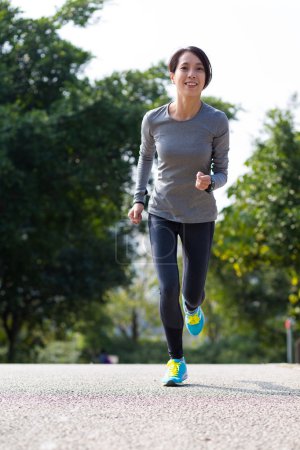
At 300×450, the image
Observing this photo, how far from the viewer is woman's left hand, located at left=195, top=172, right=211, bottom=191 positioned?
5.36 m

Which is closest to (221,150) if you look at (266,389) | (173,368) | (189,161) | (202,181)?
(189,161)

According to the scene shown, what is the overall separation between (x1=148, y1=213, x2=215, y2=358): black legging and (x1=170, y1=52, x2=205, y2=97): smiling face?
92 centimetres

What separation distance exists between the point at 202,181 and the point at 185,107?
2.26 ft

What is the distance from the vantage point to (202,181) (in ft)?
17.6

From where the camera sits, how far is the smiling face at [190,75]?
570 centimetres

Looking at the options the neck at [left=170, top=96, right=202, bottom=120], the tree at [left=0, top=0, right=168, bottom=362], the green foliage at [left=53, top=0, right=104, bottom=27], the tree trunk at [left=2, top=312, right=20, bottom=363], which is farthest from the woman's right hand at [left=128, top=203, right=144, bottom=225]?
the tree trunk at [left=2, top=312, right=20, bottom=363]

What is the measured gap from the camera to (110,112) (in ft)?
60.5

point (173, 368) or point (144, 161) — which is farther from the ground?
point (144, 161)

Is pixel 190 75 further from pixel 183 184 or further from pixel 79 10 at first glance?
pixel 79 10

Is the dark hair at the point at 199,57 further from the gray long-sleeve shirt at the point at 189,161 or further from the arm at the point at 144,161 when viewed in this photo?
the arm at the point at 144,161

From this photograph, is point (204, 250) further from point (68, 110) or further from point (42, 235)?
point (42, 235)

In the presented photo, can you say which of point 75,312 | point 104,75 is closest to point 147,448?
point 104,75

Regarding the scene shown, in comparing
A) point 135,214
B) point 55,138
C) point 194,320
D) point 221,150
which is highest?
point 55,138

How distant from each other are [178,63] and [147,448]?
3.31 meters
